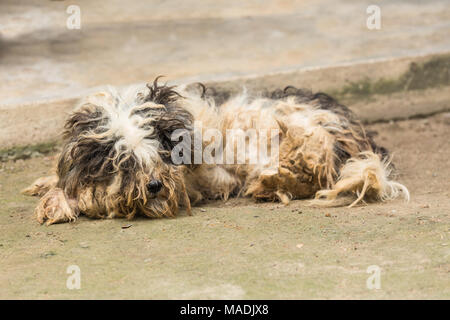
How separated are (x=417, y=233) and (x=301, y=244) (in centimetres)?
73

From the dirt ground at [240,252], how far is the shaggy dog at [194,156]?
6.1 inches

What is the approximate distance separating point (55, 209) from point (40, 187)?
29.2 inches

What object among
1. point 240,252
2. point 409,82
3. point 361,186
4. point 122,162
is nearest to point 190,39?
point 409,82

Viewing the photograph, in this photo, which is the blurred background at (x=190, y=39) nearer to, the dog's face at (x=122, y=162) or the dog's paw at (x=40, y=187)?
the dog's paw at (x=40, y=187)

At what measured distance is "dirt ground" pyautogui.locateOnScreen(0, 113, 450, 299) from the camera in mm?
3586

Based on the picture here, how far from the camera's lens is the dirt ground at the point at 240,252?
3586 millimetres

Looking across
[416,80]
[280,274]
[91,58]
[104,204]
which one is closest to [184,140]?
[104,204]

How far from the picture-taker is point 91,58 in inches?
312

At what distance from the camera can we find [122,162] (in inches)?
193

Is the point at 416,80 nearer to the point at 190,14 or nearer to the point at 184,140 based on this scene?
the point at 190,14

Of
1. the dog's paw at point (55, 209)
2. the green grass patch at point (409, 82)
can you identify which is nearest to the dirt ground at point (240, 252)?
the dog's paw at point (55, 209)

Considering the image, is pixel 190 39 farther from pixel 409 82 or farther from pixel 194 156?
pixel 194 156

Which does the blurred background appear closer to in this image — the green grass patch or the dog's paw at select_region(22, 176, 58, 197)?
the green grass patch

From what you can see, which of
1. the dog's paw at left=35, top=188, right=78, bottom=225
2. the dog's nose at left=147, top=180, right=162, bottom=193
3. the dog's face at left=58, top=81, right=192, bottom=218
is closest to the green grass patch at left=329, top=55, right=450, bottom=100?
the dog's face at left=58, top=81, right=192, bottom=218
